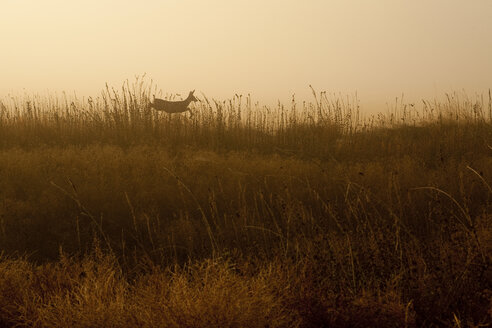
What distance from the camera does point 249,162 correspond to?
8367 mm

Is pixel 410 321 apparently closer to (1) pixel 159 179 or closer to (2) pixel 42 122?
(1) pixel 159 179

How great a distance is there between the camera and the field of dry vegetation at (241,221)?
133 inches

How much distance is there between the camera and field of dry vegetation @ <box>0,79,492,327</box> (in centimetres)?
337

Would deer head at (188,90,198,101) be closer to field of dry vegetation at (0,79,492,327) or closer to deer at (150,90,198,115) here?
deer at (150,90,198,115)

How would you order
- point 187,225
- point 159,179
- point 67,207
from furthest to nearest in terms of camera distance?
point 159,179 < point 67,207 < point 187,225

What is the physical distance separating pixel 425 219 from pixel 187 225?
2.68 meters

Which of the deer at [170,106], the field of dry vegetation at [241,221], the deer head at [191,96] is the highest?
the deer head at [191,96]

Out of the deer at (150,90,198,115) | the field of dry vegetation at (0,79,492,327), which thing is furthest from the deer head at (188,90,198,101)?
the field of dry vegetation at (0,79,492,327)

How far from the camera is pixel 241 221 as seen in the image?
19.5 feet

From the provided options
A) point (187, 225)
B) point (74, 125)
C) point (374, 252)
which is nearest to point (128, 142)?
point (74, 125)

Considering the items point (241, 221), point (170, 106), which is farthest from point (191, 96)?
point (241, 221)

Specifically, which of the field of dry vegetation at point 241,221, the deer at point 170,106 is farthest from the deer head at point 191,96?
the field of dry vegetation at point 241,221

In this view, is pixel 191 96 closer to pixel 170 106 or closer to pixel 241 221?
pixel 170 106

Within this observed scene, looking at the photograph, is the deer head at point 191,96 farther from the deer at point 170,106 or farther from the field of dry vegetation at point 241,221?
the field of dry vegetation at point 241,221
